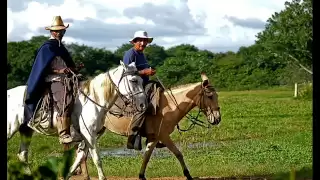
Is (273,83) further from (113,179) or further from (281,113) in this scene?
(113,179)

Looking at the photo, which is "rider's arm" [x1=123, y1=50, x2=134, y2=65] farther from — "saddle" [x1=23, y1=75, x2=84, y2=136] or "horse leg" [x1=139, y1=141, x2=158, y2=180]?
"horse leg" [x1=139, y1=141, x2=158, y2=180]

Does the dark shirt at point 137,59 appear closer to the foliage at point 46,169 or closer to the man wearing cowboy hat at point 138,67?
the man wearing cowboy hat at point 138,67

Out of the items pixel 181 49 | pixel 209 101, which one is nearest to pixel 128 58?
pixel 209 101

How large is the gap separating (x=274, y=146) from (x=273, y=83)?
131 feet

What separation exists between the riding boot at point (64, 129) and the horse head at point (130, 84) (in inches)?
29.7

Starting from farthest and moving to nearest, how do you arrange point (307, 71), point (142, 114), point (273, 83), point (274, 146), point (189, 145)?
point (273, 83), point (307, 71), point (189, 145), point (274, 146), point (142, 114)

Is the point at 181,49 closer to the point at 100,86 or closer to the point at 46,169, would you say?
the point at 100,86

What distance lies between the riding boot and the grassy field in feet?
0.67

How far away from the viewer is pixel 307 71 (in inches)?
1705

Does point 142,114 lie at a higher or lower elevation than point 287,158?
higher

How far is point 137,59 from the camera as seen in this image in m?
8.77
